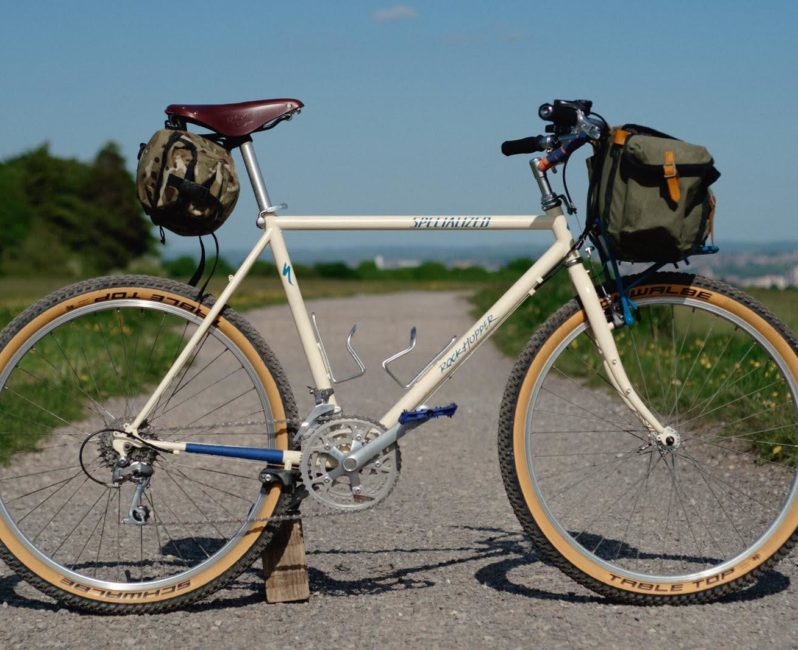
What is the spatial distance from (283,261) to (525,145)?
0.92 m

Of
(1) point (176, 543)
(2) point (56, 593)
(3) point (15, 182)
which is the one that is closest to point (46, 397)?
(1) point (176, 543)

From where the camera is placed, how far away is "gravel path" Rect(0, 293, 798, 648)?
351 centimetres

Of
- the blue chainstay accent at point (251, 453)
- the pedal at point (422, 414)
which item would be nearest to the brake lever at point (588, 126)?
the pedal at point (422, 414)

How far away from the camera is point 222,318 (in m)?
3.81

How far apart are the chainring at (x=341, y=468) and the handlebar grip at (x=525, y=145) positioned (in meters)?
1.05

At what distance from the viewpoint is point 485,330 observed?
3895 mm

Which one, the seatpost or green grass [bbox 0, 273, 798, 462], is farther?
green grass [bbox 0, 273, 798, 462]

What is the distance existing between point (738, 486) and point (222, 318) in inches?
113

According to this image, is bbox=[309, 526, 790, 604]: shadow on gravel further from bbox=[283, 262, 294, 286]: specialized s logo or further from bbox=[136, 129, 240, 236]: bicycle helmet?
bbox=[136, 129, 240, 236]: bicycle helmet

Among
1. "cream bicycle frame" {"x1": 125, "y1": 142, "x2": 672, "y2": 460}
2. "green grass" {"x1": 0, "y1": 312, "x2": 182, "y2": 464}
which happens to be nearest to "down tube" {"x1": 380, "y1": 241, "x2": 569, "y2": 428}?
"cream bicycle frame" {"x1": 125, "y1": 142, "x2": 672, "y2": 460}

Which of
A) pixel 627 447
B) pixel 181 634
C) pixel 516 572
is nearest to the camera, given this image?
pixel 181 634

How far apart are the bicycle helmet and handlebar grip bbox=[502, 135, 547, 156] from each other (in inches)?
36.8

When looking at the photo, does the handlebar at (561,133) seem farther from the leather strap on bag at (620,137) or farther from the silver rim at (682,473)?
the silver rim at (682,473)

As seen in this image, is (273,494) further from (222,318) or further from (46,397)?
(46,397)
